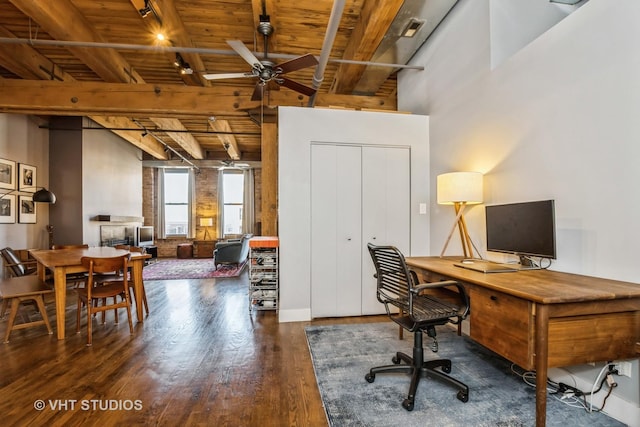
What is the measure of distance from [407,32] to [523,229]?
246 centimetres

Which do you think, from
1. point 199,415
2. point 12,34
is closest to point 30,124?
point 12,34

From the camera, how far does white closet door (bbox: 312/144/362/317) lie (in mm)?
3588

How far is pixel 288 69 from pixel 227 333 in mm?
2727

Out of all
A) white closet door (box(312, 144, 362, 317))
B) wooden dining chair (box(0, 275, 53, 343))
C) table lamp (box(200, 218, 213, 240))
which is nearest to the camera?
wooden dining chair (box(0, 275, 53, 343))

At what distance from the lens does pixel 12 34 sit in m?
3.55

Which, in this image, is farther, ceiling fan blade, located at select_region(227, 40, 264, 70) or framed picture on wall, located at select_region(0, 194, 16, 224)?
framed picture on wall, located at select_region(0, 194, 16, 224)

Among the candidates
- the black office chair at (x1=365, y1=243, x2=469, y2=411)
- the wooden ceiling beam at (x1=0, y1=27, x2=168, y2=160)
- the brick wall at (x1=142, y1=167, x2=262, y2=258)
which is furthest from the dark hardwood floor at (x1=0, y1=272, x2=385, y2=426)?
the brick wall at (x1=142, y1=167, x2=262, y2=258)

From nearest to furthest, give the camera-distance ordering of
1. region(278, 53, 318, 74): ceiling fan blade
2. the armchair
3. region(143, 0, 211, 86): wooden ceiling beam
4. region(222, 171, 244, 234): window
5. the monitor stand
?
the monitor stand
region(278, 53, 318, 74): ceiling fan blade
region(143, 0, 211, 86): wooden ceiling beam
the armchair
region(222, 171, 244, 234): window

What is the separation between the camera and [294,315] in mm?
3514

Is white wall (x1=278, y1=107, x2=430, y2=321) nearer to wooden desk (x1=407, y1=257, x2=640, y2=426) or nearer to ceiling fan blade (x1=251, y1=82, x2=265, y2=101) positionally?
ceiling fan blade (x1=251, y1=82, x2=265, y2=101)

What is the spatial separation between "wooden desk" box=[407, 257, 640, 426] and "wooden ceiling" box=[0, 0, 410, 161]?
2548mm

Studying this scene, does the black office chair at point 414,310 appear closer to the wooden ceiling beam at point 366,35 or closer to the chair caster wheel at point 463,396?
the chair caster wheel at point 463,396

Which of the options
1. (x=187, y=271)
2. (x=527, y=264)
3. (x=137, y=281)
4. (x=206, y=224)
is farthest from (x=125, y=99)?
(x=206, y=224)

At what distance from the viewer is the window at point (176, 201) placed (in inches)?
399
